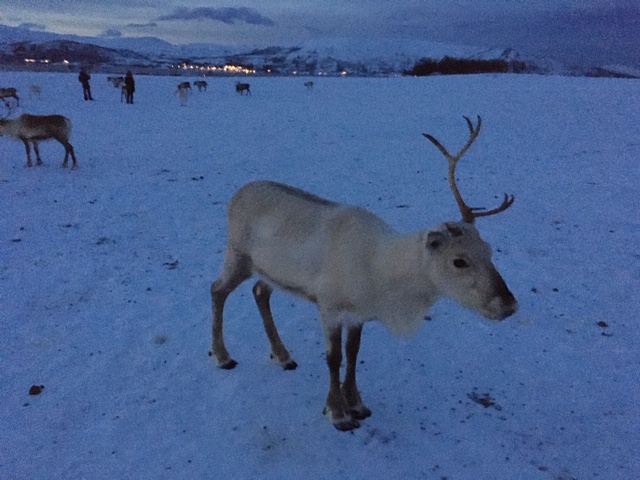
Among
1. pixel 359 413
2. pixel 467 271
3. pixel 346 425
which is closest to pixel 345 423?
pixel 346 425

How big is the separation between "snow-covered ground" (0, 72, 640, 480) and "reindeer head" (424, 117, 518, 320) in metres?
1.16

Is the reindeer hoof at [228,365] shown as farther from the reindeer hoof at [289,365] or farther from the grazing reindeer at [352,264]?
the grazing reindeer at [352,264]

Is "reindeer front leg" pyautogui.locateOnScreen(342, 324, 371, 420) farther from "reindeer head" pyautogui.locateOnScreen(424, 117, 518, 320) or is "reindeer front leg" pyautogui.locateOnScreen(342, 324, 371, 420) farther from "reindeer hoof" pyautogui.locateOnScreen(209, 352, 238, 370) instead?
"reindeer hoof" pyautogui.locateOnScreen(209, 352, 238, 370)

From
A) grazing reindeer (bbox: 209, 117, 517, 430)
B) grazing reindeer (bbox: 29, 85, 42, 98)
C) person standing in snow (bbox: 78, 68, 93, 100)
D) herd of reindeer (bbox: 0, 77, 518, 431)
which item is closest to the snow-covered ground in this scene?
herd of reindeer (bbox: 0, 77, 518, 431)

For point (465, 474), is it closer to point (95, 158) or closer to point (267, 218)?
point (267, 218)

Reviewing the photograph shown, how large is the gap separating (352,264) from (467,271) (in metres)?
0.76

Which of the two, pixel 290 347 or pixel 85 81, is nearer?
pixel 290 347

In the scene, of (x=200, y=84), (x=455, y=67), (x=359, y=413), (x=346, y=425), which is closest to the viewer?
(x=346, y=425)

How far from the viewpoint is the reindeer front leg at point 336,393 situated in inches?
129

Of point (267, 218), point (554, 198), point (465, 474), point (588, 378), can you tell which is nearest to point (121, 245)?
point (267, 218)

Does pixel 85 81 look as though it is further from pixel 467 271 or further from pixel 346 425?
pixel 467 271

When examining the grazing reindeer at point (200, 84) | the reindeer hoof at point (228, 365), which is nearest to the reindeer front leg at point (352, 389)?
the reindeer hoof at point (228, 365)

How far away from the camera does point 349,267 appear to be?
10.1 ft

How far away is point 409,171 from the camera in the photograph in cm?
1007
